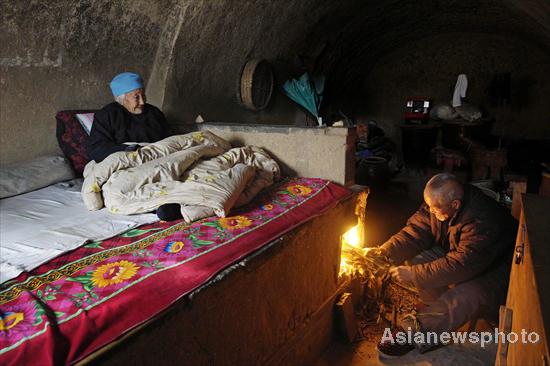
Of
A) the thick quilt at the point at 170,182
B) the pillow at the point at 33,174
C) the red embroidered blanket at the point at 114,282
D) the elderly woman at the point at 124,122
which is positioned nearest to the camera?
the red embroidered blanket at the point at 114,282

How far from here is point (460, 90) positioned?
7.43 meters

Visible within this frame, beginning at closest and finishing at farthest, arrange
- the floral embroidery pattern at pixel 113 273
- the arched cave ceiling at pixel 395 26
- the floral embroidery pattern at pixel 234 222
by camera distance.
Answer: the floral embroidery pattern at pixel 113 273
the floral embroidery pattern at pixel 234 222
the arched cave ceiling at pixel 395 26

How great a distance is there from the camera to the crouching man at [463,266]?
2584 millimetres

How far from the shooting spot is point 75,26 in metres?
3.08

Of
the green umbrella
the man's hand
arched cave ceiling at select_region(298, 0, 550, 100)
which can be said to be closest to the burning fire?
the man's hand

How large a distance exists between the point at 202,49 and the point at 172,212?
2666 mm

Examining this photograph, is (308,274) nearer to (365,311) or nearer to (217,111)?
(365,311)

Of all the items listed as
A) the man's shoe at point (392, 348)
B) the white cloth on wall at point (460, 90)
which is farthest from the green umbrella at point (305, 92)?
the man's shoe at point (392, 348)

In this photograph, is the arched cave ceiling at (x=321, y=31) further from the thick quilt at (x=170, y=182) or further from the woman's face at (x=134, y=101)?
the thick quilt at (x=170, y=182)

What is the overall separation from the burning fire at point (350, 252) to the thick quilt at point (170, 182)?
92 cm

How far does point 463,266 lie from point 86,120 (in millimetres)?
3100

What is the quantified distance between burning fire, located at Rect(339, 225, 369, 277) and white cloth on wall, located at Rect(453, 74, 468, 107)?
534cm

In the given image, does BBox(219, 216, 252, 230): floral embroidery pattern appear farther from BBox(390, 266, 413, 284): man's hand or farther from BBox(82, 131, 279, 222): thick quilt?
BBox(390, 266, 413, 284): man's hand

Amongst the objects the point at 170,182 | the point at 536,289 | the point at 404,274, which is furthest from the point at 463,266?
the point at 170,182
